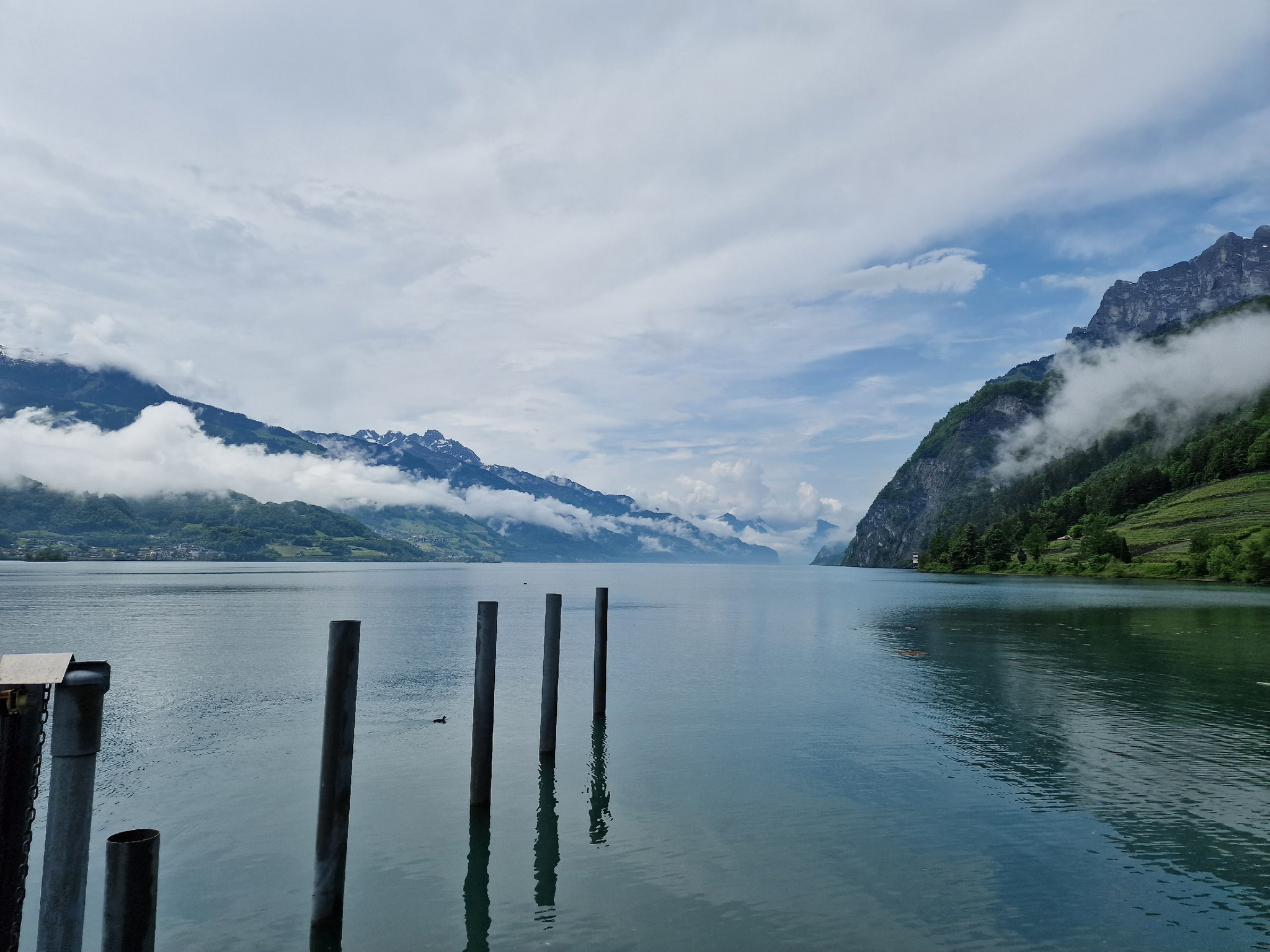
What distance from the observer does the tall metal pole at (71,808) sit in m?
7.90

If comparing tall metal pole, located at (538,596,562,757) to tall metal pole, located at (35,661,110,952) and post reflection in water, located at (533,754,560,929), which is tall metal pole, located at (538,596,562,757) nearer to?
post reflection in water, located at (533,754,560,929)

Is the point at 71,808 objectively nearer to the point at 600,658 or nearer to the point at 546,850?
the point at 546,850

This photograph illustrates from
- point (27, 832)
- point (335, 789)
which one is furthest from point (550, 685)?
point (27, 832)

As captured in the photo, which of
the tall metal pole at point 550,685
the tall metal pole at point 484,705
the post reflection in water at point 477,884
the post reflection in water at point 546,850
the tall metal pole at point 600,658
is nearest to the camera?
the post reflection in water at point 477,884

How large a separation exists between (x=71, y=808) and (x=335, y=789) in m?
5.42

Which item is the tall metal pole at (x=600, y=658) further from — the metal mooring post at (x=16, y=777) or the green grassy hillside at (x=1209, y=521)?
the green grassy hillside at (x=1209, y=521)

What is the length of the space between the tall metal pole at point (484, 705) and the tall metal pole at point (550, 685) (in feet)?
14.1

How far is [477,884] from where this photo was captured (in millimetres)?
15430

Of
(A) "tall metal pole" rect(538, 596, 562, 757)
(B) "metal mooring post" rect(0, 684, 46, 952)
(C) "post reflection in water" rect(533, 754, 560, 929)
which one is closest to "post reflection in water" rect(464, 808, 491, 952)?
(C) "post reflection in water" rect(533, 754, 560, 929)

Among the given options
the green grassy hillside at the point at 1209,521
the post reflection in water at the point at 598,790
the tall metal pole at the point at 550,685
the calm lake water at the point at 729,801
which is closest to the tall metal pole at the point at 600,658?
the calm lake water at the point at 729,801

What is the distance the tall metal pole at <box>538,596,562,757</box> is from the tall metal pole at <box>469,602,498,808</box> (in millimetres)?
4287

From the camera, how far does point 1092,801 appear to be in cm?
1983

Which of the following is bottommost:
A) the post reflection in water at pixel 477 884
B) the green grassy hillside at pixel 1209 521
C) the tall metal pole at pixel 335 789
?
the post reflection in water at pixel 477 884

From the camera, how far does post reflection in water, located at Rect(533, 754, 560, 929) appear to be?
47.8 feet
